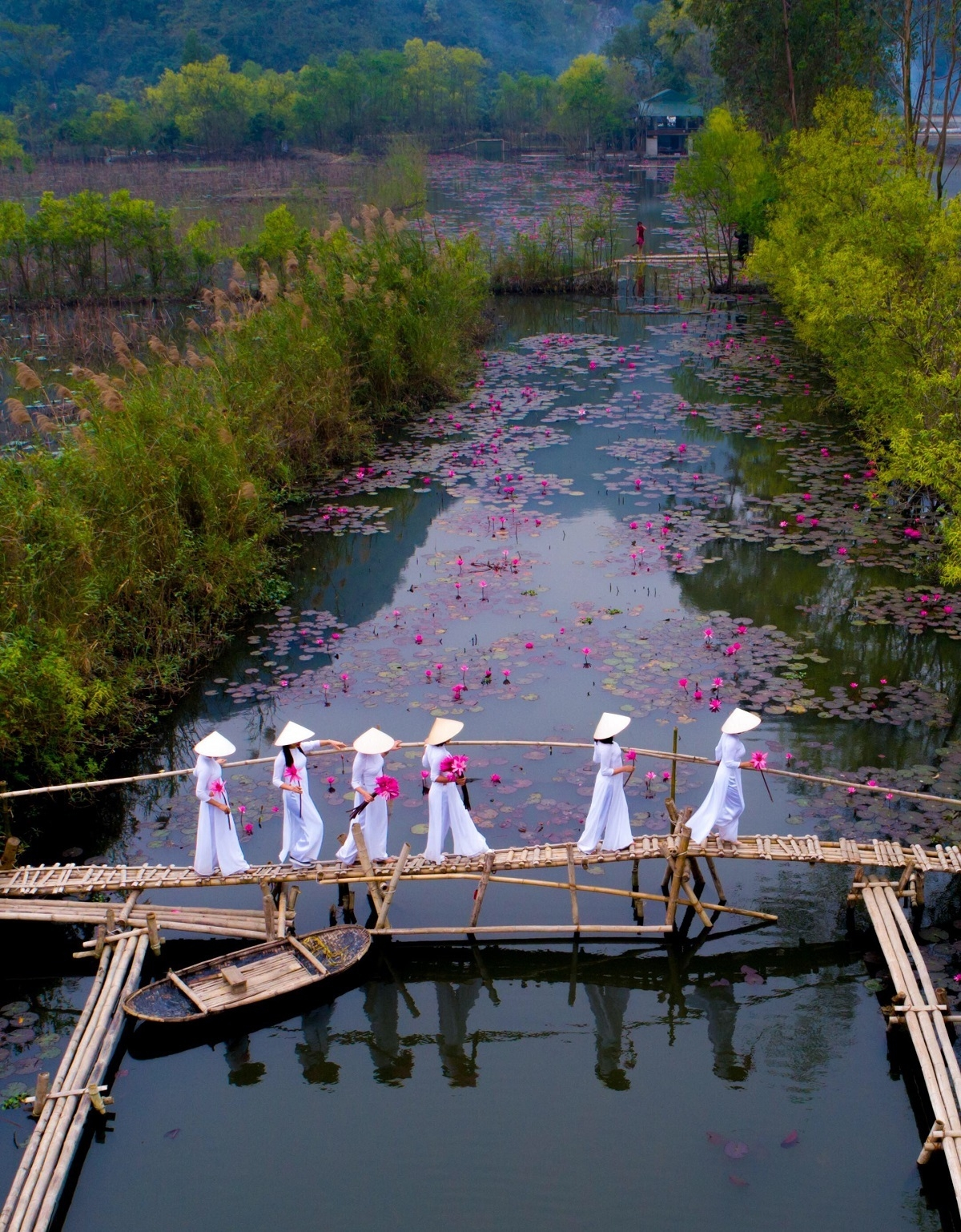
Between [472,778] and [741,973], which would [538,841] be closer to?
[472,778]

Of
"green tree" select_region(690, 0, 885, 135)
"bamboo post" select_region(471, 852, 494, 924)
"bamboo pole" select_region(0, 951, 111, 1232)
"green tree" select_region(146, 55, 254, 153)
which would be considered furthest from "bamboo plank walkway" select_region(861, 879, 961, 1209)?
"green tree" select_region(146, 55, 254, 153)

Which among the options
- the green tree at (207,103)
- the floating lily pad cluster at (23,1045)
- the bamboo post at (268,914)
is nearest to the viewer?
the floating lily pad cluster at (23,1045)

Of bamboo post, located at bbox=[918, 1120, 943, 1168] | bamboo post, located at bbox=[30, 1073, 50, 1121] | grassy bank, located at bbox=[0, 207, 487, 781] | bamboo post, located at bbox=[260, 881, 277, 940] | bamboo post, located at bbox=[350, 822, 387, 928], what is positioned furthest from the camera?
grassy bank, located at bbox=[0, 207, 487, 781]

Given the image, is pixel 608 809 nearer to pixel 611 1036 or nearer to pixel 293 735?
pixel 611 1036

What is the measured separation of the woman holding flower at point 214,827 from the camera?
Result: 7.55 metres

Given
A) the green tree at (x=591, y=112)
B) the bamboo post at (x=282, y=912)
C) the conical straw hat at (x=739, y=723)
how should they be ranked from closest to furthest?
1. the bamboo post at (x=282, y=912)
2. the conical straw hat at (x=739, y=723)
3. the green tree at (x=591, y=112)

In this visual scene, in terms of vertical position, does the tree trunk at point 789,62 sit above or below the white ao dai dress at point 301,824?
above

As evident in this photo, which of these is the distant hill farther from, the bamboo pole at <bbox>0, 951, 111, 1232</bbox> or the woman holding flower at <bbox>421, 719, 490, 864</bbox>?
the bamboo pole at <bbox>0, 951, 111, 1232</bbox>

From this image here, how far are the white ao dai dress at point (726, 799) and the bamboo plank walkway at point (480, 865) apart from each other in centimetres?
14

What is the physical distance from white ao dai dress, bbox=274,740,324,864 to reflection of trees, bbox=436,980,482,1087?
1.37 metres

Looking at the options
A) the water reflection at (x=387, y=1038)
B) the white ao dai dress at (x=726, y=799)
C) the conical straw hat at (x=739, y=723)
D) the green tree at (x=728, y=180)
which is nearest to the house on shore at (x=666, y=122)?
the green tree at (x=728, y=180)

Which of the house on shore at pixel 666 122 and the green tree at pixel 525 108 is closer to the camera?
the house on shore at pixel 666 122

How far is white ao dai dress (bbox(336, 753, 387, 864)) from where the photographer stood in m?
7.85

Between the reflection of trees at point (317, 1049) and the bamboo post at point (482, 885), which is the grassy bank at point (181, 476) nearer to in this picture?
the reflection of trees at point (317, 1049)
